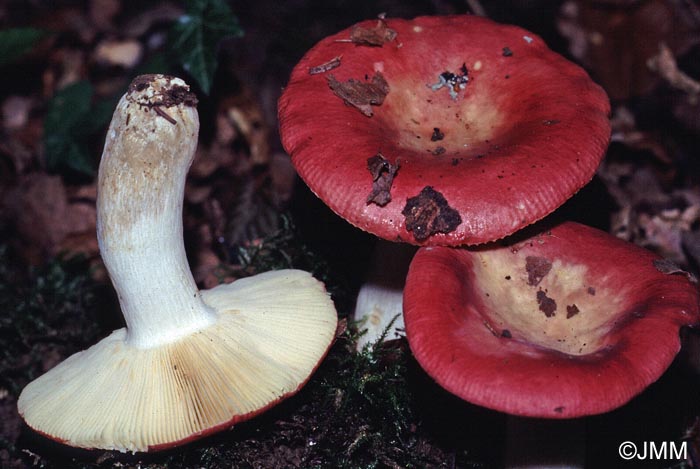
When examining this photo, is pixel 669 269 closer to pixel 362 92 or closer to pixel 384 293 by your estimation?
pixel 384 293

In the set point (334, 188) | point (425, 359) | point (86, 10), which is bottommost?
point (86, 10)

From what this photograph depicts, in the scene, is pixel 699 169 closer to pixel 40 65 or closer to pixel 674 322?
pixel 674 322

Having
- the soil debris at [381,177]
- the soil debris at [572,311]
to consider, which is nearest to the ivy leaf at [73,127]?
the soil debris at [381,177]

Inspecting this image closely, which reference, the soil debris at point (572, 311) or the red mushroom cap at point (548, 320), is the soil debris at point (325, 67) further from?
the soil debris at point (572, 311)

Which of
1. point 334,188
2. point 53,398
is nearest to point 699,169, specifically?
point 334,188

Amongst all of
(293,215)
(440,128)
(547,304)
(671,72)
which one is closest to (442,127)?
(440,128)

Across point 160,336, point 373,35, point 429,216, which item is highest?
point 373,35
